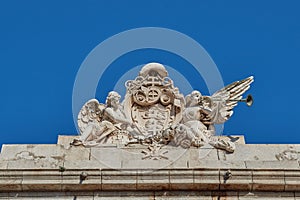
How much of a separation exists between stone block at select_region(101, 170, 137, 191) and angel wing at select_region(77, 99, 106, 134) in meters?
2.32

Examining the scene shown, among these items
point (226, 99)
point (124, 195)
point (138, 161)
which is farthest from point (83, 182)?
point (226, 99)

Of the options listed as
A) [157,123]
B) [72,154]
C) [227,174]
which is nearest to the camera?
[227,174]

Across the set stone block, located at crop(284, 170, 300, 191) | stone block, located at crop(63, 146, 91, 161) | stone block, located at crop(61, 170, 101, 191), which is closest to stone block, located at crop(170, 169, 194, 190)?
stone block, located at crop(61, 170, 101, 191)

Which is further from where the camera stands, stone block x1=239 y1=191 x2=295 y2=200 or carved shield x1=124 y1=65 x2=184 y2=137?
carved shield x1=124 y1=65 x2=184 y2=137

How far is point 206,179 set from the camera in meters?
15.1

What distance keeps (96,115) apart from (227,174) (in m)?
3.83

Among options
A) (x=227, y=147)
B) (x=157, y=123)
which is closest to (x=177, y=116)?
(x=157, y=123)

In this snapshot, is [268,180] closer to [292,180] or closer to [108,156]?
[292,180]

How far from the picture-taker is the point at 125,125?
17188 mm

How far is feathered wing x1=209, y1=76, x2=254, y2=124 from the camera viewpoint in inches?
683

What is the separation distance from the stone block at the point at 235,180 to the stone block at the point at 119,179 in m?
1.77

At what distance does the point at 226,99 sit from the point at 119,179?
3892 millimetres

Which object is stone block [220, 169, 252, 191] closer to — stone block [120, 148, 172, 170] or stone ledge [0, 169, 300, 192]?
stone ledge [0, 169, 300, 192]

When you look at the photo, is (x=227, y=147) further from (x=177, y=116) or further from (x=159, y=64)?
(x=159, y=64)
